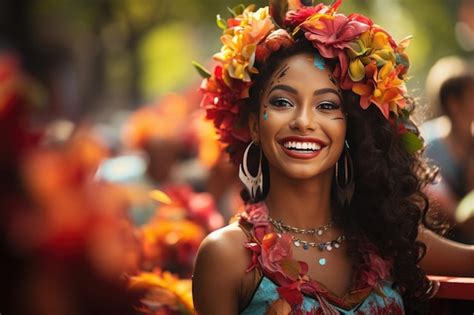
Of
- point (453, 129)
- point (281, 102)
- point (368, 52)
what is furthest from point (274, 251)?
point (453, 129)

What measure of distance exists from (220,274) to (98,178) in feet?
7.40

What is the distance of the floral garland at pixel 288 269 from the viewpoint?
299 cm

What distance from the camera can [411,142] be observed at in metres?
3.36

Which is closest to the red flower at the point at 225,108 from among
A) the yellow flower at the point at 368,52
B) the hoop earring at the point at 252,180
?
the hoop earring at the point at 252,180

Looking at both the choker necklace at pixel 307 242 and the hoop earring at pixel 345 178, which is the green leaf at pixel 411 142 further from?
the choker necklace at pixel 307 242

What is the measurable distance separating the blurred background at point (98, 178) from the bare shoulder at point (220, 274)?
24cm

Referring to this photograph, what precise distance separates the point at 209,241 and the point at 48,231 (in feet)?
7.62

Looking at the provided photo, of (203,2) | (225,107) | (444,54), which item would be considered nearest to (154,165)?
(225,107)

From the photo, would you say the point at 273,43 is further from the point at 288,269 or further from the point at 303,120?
the point at 288,269

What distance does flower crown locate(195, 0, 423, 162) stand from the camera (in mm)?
3143

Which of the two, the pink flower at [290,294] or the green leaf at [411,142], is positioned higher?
the green leaf at [411,142]

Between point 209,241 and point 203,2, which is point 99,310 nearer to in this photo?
point 209,241

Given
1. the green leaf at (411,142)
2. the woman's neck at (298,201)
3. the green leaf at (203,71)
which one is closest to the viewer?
the woman's neck at (298,201)

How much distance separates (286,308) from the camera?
296 cm
